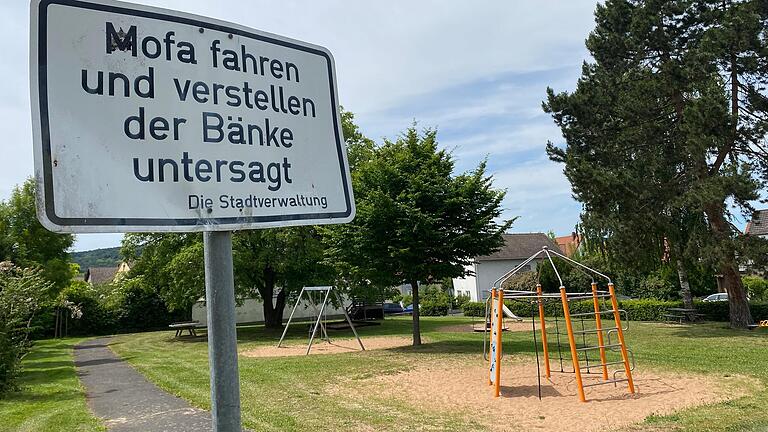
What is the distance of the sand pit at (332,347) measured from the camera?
57.8ft

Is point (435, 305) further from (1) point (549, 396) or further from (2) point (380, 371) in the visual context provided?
(1) point (549, 396)

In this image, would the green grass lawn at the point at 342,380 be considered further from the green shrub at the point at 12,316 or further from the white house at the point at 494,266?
the white house at the point at 494,266

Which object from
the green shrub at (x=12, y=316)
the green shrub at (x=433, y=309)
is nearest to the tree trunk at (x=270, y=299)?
the green shrub at (x=433, y=309)

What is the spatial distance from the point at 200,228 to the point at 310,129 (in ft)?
1.67

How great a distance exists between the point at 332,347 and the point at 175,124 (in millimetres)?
18151

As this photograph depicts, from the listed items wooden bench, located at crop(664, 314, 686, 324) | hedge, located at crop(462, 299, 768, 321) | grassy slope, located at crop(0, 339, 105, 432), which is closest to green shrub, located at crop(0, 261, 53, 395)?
grassy slope, located at crop(0, 339, 105, 432)

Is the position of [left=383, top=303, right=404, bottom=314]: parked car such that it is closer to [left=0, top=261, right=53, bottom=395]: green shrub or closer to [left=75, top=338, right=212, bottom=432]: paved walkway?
[left=75, top=338, right=212, bottom=432]: paved walkway

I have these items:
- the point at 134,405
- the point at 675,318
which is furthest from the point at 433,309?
the point at 134,405

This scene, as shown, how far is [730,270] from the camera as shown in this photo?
20594 mm

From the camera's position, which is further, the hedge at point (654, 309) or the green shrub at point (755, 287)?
the green shrub at point (755, 287)

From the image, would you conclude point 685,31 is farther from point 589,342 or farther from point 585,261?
point 585,261

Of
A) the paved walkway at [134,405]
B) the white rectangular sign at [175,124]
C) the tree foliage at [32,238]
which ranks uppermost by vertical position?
the tree foliage at [32,238]

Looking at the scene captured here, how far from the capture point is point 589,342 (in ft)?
60.6

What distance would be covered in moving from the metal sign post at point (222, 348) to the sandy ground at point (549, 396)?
6538mm
